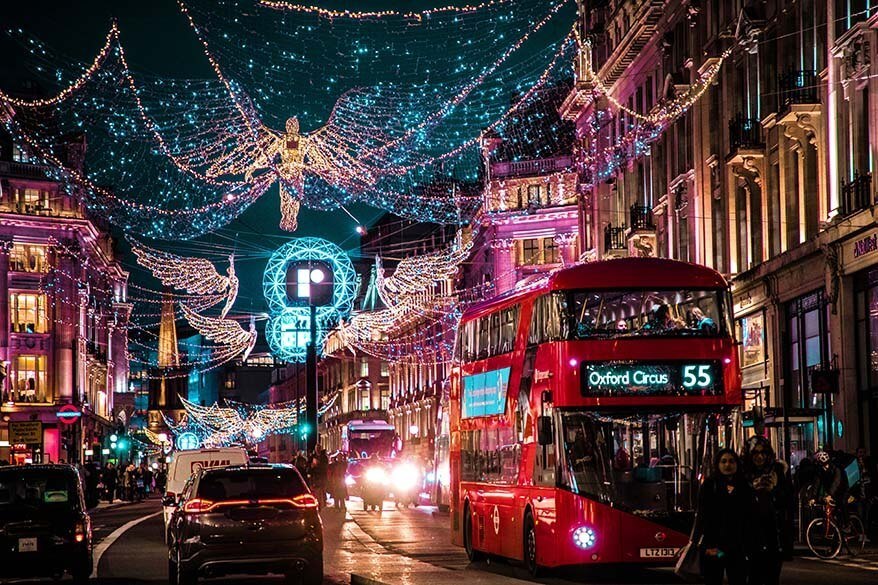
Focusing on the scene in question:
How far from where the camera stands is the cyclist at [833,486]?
976 inches

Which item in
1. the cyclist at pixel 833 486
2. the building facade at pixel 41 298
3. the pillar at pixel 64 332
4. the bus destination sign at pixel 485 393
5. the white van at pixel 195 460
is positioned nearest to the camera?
the bus destination sign at pixel 485 393

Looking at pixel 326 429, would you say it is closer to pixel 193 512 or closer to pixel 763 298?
pixel 763 298

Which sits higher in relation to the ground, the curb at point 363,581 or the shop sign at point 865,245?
the shop sign at point 865,245

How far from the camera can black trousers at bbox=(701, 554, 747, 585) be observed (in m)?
12.8

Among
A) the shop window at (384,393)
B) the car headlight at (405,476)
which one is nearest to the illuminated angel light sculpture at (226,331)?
the car headlight at (405,476)

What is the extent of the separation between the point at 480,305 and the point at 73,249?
67.2 meters

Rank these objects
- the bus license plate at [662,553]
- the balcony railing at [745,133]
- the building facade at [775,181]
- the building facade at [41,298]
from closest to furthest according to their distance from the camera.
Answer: the bus license plate at [662,553]
the building facade at [775,181]
the balcony railing at [745,133]
the building facade at [41,298]

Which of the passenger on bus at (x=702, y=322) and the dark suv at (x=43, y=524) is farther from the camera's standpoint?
the passenger on bus at (x=702, y=322)

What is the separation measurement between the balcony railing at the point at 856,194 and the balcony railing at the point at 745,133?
6680mm

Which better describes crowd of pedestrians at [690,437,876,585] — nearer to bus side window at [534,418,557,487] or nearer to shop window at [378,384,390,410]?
bus side window at [534,418,557,487]

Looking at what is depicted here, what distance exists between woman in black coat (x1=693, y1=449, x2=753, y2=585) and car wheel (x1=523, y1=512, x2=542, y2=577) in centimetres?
829

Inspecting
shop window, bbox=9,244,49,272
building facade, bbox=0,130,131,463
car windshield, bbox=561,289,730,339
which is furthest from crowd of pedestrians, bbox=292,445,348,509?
shop window, bbox=9,244,49,272

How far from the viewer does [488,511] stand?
24141mm

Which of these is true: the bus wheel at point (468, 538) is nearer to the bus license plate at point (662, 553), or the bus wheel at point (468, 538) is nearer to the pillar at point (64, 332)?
the bus license plate at point (662, 553)
